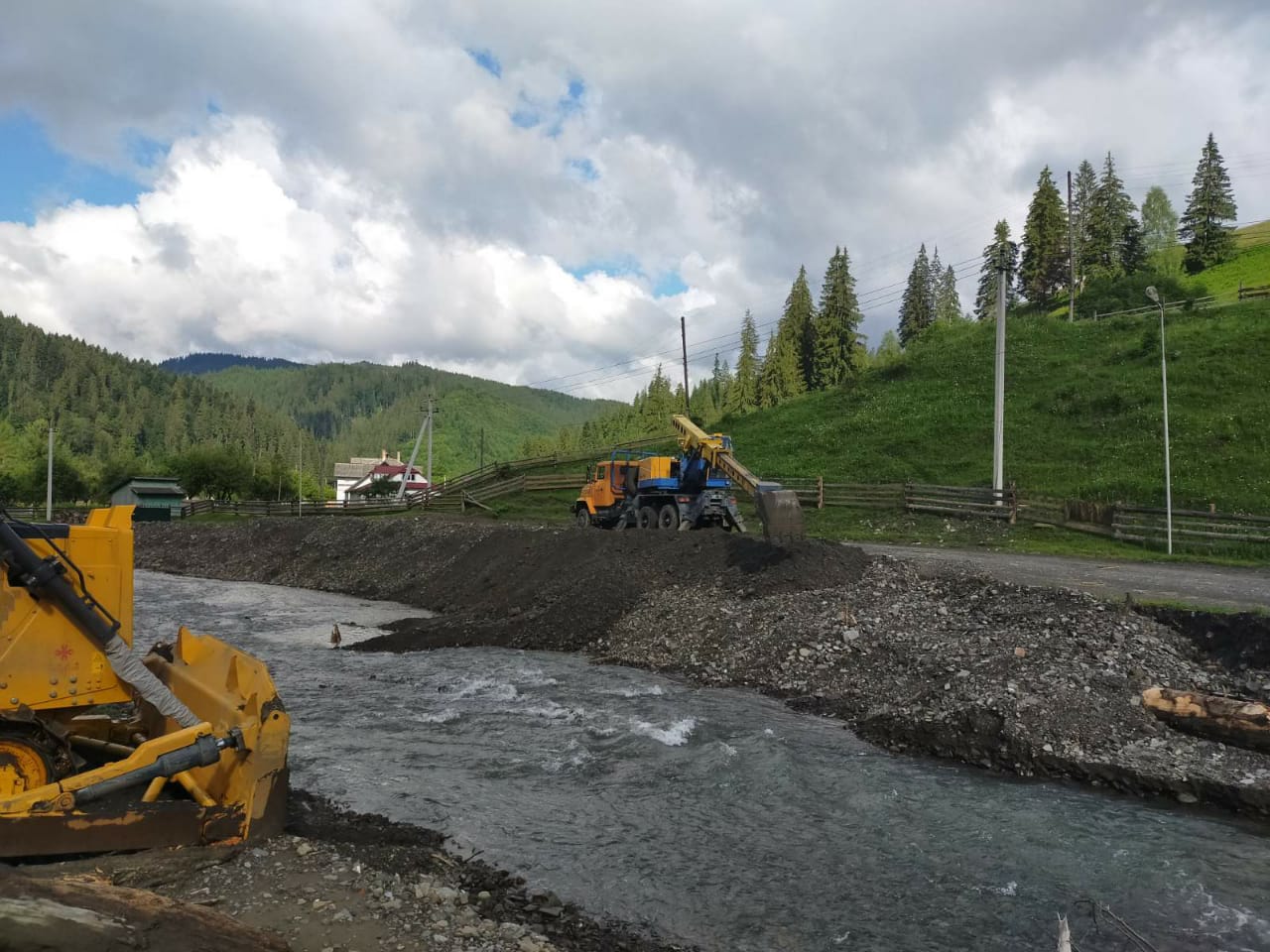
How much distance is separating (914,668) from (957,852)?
5079 mm

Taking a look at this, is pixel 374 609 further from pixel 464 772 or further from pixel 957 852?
pixel 957 852

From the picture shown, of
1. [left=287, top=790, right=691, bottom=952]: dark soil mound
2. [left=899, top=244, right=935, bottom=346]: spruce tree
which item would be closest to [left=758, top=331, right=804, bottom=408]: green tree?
[left=899, top=244, right=935, bottom=346]: spruce tree

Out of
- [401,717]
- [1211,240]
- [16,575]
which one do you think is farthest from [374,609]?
[1211,240]

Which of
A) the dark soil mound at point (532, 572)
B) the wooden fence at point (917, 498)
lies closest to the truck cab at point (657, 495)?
the dark soil mound at point (532, 572)

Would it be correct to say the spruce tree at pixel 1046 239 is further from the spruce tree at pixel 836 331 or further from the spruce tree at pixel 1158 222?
the spruce tree at pixel 1158 222

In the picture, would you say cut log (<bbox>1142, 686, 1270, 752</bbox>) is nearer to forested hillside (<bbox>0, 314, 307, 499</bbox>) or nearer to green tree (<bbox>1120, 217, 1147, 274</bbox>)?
green tree (<bbox>1120, 217, 1147, 274</bbox>)

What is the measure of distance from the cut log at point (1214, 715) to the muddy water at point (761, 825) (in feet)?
6.10

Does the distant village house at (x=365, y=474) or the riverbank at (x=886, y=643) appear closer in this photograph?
the riverbank at (x=886, y=643)

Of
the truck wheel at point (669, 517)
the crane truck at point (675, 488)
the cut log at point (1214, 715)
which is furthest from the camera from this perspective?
the truck wheel at point (669, 517)

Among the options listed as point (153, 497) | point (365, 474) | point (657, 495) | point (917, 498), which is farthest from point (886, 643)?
point (365, 474)

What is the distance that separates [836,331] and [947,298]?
3962 centimetres

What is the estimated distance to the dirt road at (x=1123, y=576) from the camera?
14.8m

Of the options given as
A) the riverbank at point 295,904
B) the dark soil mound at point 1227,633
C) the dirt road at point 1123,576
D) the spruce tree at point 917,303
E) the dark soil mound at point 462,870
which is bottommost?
the dark soil mound at point 462,870

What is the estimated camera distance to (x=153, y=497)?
222 ft
